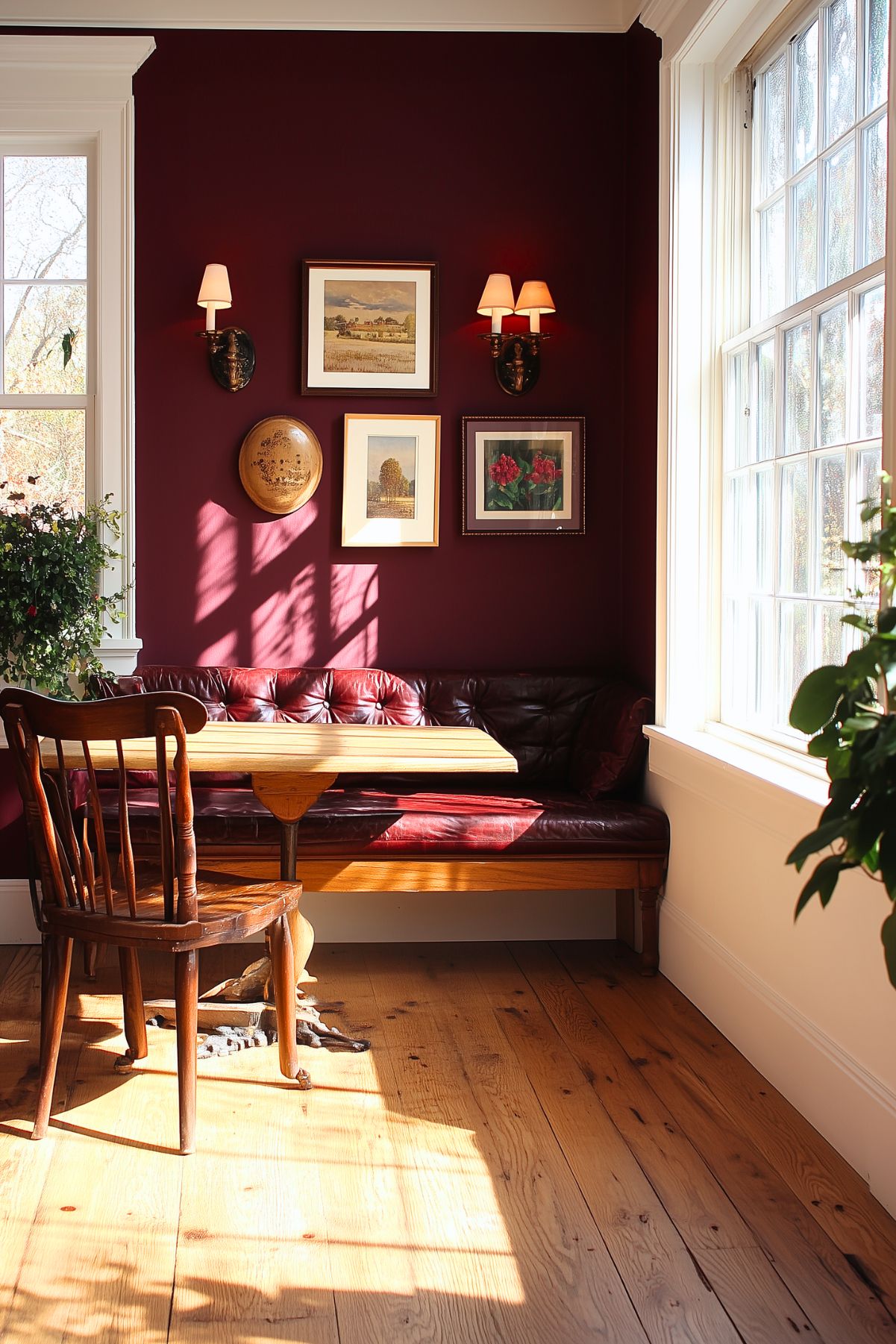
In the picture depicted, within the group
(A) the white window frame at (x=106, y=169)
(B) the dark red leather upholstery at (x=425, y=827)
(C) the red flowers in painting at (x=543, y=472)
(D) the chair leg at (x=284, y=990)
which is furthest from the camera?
(C) the red flowers in painting at (x=543, y=472)

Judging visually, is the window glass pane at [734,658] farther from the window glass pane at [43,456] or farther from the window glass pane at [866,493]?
the window glass pane at [43,456]

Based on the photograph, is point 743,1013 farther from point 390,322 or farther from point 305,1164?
point 390,322

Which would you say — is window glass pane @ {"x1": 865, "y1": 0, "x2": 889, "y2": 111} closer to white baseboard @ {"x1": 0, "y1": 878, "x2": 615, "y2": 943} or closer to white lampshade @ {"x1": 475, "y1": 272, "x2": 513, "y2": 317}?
white lampshade @ {"x1": 475, "y1": 272, "x2": 513, "y2": 317}

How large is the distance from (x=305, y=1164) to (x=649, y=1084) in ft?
2.89

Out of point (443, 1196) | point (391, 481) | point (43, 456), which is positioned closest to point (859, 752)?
point (443, 1196)

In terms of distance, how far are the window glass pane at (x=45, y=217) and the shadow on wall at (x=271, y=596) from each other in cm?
105

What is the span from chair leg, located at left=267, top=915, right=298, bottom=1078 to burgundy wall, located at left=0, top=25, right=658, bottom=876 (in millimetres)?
1746

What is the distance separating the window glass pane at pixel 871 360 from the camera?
271cm

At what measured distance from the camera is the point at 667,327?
3785 mm

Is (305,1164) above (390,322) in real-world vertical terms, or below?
below

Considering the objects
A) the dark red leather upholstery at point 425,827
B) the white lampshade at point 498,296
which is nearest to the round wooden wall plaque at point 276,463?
the white lampshade at point 498,296

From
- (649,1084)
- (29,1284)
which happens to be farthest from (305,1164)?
(649,1084)

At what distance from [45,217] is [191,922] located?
9.92 feet

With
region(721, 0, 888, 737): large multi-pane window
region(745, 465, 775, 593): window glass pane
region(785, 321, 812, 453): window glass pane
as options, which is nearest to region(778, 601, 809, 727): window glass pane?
region(721, 0, 888, 737): large multi-pane window
